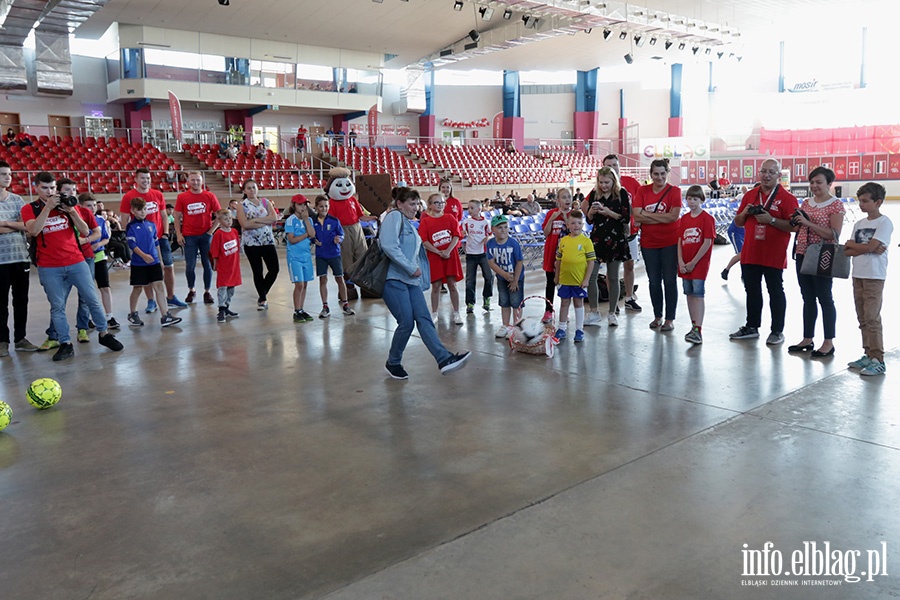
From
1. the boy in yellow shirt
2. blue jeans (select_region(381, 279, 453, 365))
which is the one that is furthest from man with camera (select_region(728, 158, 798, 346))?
blue jeans (select_region(381, 279, 453, 365))

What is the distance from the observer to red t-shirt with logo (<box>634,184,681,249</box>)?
6652mm

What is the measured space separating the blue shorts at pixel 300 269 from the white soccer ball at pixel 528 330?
2845 mm

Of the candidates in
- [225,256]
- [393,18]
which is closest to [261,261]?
[225,256]

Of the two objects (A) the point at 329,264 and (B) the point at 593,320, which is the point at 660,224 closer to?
(B) the point at 593,320

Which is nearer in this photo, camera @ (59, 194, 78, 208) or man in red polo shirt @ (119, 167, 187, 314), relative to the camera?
camera @ (59, 194, 78, 208)

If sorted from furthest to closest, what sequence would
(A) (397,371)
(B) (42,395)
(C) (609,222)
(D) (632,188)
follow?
(D) (632,188) < (C) (609,222) < (A) (397,371) < (B) (42,395)

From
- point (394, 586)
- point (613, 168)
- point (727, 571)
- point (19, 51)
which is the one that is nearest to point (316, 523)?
point (394, 586)

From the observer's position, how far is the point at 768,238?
20.3ft

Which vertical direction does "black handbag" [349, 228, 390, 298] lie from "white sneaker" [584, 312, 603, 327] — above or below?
above

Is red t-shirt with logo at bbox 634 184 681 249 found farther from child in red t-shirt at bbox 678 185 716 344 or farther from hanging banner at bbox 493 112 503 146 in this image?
hanging banner at bbox 493 112 503 146

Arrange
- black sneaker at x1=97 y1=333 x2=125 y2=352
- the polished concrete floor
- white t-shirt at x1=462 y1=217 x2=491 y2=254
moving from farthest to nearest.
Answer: white t-shirt at x1=462 y1=217 x2=491 y2=254 → black sneaker at x1=97 y1=333 x2=125 y2=352 → the polished concrete floor

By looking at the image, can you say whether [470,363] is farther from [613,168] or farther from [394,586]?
[394,586]

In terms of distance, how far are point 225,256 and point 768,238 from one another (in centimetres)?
569

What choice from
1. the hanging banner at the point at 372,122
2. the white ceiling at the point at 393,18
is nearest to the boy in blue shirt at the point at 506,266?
the white ceiling at the point at 393,18
